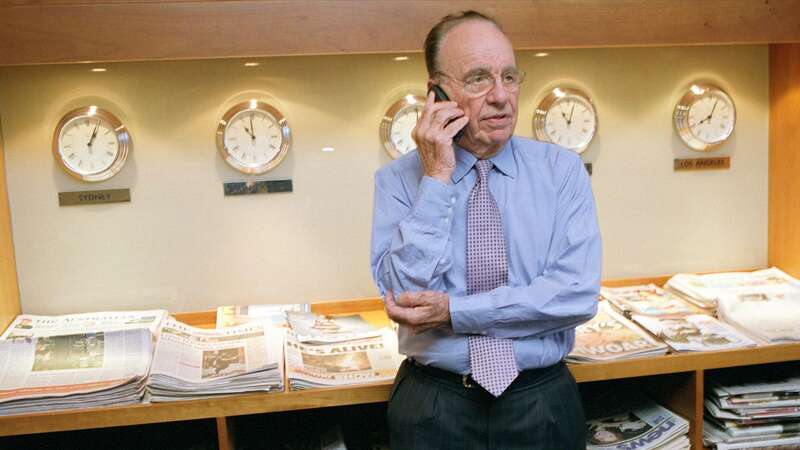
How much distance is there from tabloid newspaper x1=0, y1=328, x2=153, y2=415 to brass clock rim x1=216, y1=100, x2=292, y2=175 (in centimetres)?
68

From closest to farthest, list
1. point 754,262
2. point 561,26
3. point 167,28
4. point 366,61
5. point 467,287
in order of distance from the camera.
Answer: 1. point 467,287
2. point 167,28
3. point 561,26
4. point 366,61
5. point 754,262

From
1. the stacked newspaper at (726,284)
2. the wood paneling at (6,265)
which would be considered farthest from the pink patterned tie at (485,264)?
the wood paneling at (6,265)

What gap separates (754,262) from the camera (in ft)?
10.9

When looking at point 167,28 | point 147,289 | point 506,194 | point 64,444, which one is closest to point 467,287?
point 506,194

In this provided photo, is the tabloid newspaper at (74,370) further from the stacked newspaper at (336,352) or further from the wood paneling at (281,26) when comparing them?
the wood paneling at (281,26)

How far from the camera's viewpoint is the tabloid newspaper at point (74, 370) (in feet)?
Result: 7.45

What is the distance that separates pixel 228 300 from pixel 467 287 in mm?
1338

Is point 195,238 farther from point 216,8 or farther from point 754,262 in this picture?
point 754,262

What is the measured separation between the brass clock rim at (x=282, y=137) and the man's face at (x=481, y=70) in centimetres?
107

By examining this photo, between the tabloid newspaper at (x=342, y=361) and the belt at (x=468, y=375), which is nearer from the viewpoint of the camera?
the belt at (x=468, y=375)

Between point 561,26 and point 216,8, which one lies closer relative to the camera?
point 216,8

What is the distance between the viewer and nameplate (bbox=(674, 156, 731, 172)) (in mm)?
3186

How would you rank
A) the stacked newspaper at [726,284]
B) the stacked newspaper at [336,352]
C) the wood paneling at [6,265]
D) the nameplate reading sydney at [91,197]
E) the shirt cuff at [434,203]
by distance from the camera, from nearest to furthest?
the shirt cuff at [434,203] → the stacked newspaper at [336,352] → the wood paneling at [6,265] → the nameplate reading sydney at [91,197] → the stacked newspaper at [726,284]

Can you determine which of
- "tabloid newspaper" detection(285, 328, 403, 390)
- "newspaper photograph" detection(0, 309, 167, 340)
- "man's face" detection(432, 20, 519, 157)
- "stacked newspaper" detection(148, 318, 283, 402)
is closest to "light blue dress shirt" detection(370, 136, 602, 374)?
"man's face" detection(432, 20, 519, 157)
